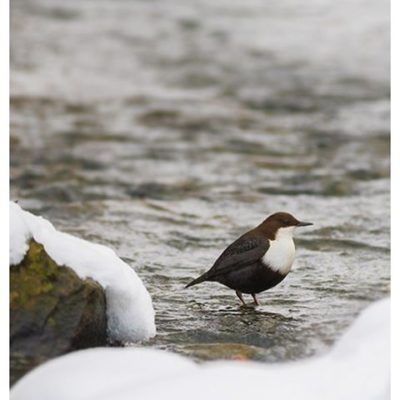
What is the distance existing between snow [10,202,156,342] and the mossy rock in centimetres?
5

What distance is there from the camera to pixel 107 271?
4383 mm

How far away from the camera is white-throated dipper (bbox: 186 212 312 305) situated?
5.13 metres

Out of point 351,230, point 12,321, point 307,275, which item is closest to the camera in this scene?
point 12,321

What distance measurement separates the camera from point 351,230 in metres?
7.70

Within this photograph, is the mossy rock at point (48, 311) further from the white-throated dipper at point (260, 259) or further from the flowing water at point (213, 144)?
the white-throated dipper at point (260, 259)

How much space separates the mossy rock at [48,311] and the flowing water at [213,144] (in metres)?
0.52

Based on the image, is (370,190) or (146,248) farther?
(370,190)

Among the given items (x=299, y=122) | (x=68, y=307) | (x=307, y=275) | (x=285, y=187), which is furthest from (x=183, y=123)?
(x=68, y=307)

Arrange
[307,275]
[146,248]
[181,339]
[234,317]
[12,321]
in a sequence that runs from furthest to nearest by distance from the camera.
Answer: [146,248] < [307,275] < [234,317] < [181,339] < [12,321]

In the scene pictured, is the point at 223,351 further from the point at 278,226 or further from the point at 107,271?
the point at 278,226

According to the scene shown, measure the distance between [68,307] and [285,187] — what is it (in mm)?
5910

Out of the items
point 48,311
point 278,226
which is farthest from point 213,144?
point 48,311

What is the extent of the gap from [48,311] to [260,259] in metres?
1.42
